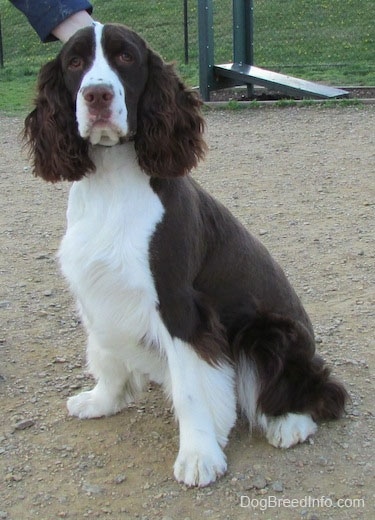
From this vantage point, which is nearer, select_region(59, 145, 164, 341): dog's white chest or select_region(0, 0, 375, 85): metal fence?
select_region(59, 145, 164, 341): dog's white chest

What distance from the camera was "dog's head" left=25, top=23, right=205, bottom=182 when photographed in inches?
108

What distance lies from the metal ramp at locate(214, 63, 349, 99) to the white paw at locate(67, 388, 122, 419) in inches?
284

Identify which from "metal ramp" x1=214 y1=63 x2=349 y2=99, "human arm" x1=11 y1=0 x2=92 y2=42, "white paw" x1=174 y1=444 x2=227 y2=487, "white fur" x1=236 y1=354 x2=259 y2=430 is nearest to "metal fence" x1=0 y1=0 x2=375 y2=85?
"metal ramp" x1=214 y1=63 x2=349 y2=99

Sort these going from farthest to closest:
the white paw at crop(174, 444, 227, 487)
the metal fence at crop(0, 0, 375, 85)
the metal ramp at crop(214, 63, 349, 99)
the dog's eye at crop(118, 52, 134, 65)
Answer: the metal fence at crop(0, 0, 375, 85) < the metal ramp at crop(214, 63, 349, 99) < the white paw at crop(174, 444, 227, 487) < the dog's eye at crop(118, 52, 134, 65)

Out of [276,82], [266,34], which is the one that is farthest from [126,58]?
[266,34]

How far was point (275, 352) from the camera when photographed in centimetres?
320

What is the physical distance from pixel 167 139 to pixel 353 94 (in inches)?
326

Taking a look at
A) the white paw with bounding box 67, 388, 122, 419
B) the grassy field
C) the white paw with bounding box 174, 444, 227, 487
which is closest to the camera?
the white paw with bounding box 174, 444, 227, 487

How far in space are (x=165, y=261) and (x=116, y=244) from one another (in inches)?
7.8

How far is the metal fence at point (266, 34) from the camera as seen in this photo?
14.8m

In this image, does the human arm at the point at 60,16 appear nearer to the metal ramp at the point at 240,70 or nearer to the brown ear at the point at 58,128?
the brown ear at the point at 58,128

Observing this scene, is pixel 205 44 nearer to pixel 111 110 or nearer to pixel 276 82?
pixel 276 82

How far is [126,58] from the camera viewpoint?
9.20 ft

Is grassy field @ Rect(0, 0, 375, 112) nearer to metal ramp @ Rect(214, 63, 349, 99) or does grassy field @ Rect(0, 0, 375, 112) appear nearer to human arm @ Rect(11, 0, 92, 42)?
metal ramp @ Rect(214, 63, 349, 99)
